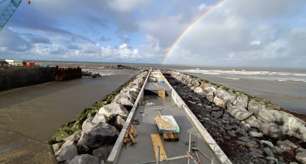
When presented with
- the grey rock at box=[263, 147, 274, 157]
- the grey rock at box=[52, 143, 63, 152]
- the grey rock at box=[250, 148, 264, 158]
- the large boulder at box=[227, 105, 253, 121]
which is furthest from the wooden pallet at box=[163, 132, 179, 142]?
the large boulder at box=[227, 105, 253, 121]

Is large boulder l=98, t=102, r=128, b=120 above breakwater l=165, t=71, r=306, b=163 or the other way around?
above

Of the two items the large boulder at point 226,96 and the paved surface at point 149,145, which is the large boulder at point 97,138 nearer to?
the paved surface at point 149,145

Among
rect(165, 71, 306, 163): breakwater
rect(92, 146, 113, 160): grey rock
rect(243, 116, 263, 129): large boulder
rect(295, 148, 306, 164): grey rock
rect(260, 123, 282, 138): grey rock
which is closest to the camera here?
rect(92, 146, 113, 160): grey rock

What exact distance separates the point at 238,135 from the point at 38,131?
7.33m

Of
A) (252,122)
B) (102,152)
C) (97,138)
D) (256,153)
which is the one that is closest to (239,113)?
(252,122)

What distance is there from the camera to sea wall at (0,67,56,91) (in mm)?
18547

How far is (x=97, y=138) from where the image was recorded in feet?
20.2

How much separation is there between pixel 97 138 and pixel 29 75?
19926 millimetres

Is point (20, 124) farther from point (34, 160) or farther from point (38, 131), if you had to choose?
point (34, 160)

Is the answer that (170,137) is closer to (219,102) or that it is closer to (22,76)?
(219,102)

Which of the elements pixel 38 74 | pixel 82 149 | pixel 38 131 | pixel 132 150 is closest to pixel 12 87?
pixel 38 74

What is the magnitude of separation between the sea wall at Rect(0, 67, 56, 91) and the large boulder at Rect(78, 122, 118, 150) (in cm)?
1536

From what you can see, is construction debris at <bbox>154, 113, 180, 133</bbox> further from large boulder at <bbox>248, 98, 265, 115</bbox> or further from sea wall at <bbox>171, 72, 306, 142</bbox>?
large boulder at <bbox>248, 98, 265, 115</bbox>

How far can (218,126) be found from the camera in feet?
30.5
